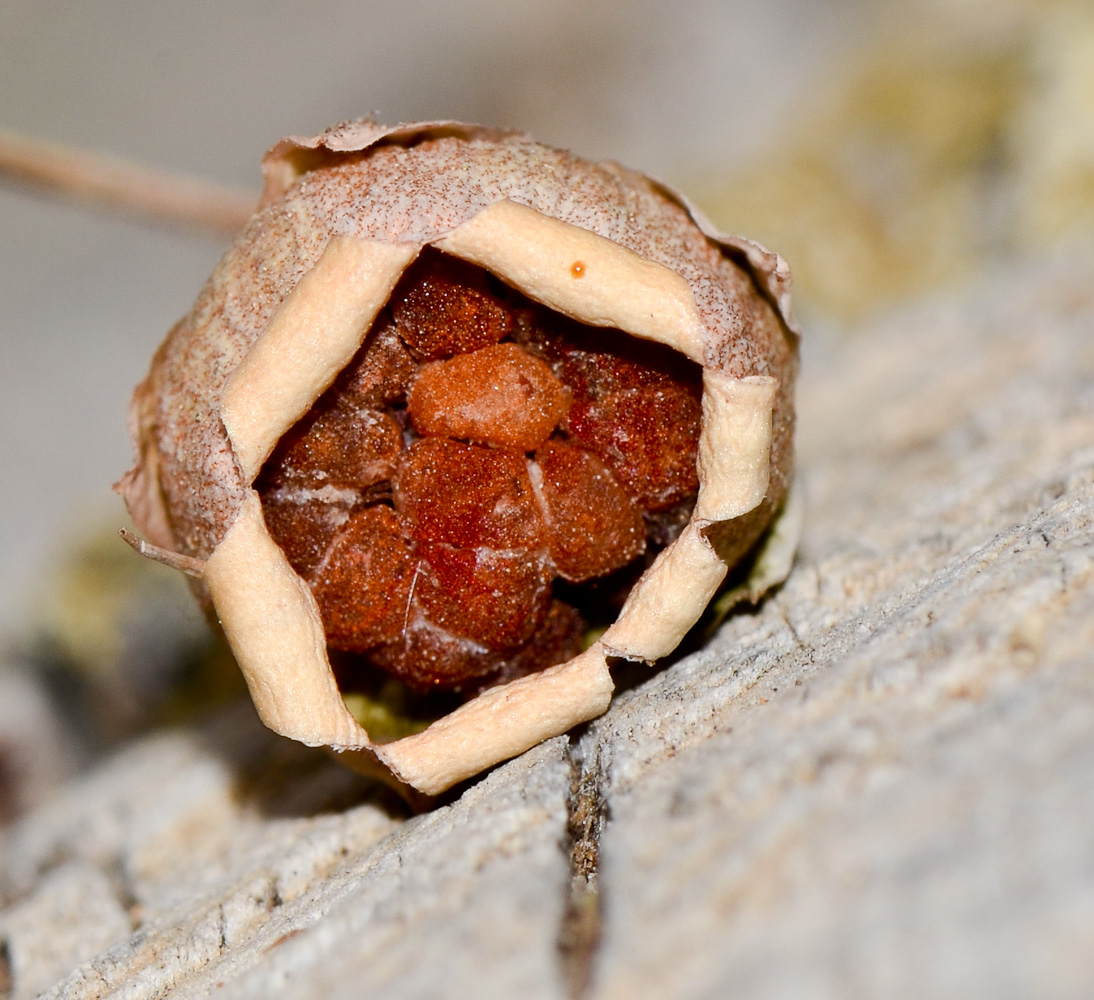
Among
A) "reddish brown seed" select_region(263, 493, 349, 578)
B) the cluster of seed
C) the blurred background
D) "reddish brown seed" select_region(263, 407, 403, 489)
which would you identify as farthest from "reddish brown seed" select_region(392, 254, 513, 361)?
the blurred background

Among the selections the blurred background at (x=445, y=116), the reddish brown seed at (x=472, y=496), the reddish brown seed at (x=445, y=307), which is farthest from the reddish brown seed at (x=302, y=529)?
the blurred background at (x=445, y=116)

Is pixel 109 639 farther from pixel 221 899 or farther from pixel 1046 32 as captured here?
pixel 1046 32

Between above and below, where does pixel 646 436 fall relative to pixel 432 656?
above

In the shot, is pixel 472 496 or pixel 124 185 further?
pixel 124 185

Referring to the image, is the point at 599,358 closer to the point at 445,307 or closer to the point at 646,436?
the point at 646,436

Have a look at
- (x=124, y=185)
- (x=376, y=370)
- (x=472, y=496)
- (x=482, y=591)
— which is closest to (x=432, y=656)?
(x=482, y=591)

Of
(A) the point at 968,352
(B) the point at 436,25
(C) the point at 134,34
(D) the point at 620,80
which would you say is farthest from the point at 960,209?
(C) the point at 134,34
